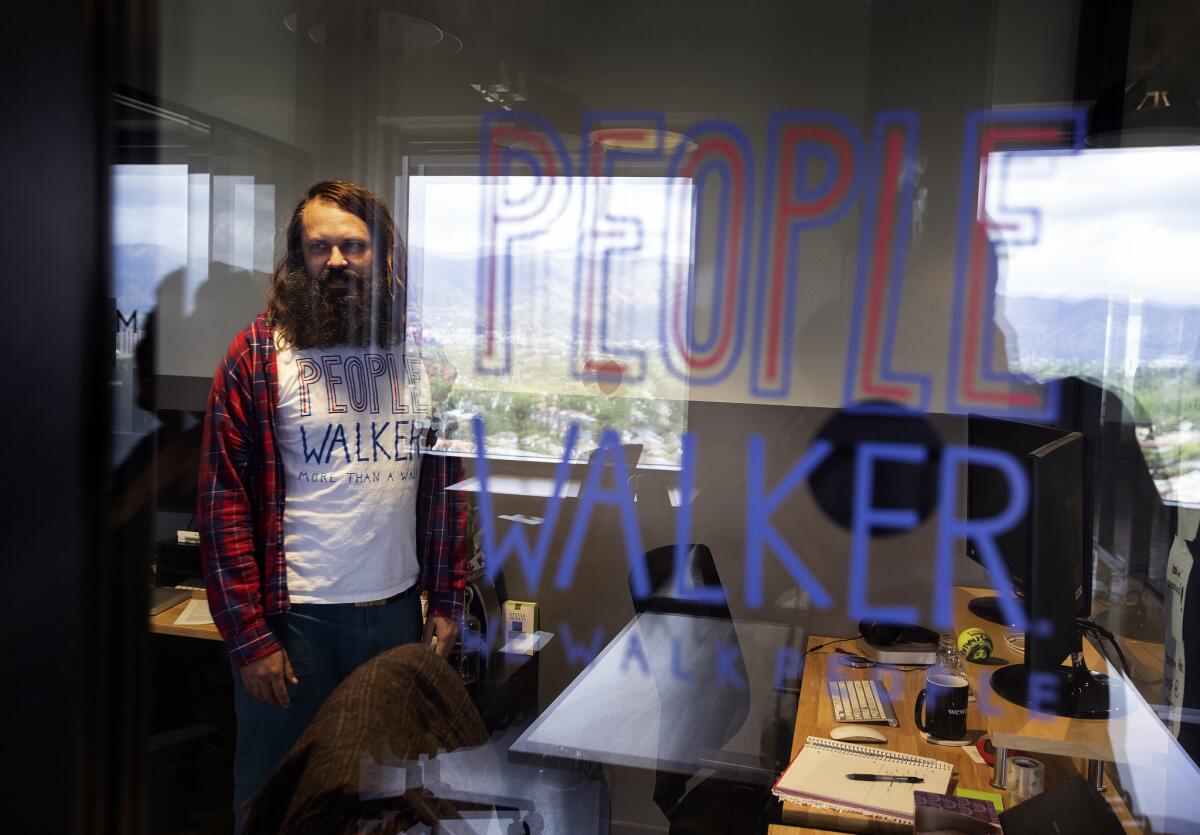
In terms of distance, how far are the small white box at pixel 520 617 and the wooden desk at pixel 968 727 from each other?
64 centimetres

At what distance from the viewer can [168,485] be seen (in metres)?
0.94

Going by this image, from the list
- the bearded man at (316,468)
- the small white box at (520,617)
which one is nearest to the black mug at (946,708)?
the small white box at (520,617)

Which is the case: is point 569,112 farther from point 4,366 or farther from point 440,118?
point 4,366

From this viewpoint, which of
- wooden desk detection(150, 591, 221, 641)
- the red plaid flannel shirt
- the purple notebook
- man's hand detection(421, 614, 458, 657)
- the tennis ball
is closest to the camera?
wooden desk detection(150, 591, 221, 641)

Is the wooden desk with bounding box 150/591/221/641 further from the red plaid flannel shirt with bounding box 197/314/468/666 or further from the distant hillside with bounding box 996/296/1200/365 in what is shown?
the distant hillside with bounding box 996/296/1200/365

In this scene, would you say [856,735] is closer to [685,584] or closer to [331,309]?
[685,584]

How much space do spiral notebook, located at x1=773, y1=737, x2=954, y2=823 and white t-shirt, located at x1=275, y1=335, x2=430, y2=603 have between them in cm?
83

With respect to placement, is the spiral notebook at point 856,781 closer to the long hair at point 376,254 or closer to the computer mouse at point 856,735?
the computer mouse at point 856,735

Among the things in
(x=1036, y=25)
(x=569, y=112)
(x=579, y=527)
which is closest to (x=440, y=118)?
(x=569, y=112)

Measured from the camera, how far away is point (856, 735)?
1630 millimetres

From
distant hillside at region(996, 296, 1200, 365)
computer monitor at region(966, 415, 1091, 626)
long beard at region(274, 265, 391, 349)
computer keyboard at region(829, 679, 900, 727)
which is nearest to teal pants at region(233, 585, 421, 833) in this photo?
long beard at region(274, 265, 391, 349)

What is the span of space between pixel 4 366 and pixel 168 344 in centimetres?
25

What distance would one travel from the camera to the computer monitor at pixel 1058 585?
1422 mm

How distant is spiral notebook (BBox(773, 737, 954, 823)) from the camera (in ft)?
4.42
